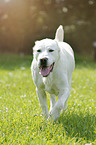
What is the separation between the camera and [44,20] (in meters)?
17.0

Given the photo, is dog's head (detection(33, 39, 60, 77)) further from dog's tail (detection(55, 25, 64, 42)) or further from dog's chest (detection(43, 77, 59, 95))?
dog's tail (detection(55, 25, 64, 42))

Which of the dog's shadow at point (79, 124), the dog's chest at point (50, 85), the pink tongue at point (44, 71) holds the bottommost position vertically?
the dog's shadow at point (79, 124)

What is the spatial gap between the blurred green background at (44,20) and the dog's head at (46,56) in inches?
479

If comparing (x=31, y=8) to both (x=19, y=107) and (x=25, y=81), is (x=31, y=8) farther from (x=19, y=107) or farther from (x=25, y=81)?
(x=19, y=107)

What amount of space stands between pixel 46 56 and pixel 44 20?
45.3ft

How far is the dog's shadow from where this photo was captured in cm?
353

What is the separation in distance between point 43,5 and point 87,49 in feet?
19.2

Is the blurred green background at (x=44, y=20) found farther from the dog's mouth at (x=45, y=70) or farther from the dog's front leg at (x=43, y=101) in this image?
the dog's mouth at (x=45, y=70)

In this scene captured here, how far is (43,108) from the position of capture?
13.7 ft

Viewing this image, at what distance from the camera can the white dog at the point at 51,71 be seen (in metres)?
3.60

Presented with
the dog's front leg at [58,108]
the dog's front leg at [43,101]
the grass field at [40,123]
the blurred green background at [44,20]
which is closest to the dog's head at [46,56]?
the dog's front leg at [58,108]

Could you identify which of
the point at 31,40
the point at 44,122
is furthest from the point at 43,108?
the point at 31,40

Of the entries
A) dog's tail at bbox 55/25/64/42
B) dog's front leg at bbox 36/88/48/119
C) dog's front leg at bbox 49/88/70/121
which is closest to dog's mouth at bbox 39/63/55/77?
dog's front leg at bbox 49/88/70/121

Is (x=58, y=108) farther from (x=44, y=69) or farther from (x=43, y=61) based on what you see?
(x=43, y=61)
